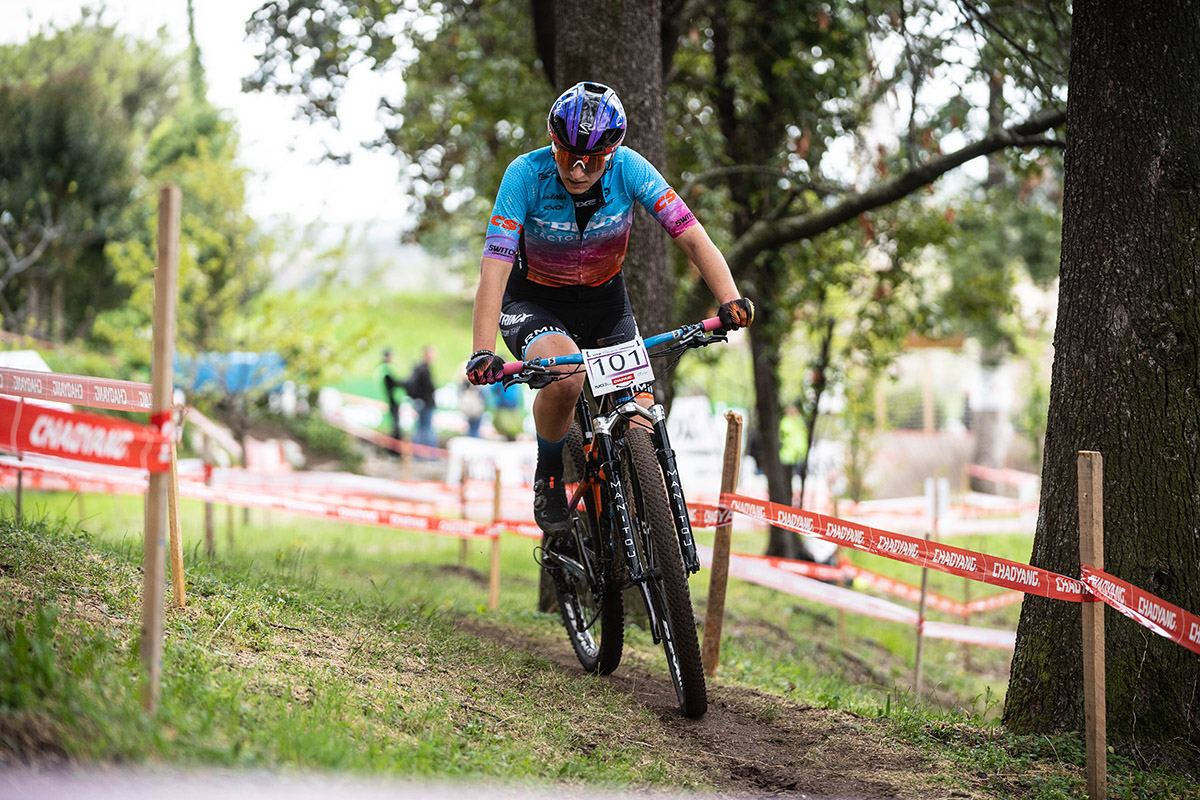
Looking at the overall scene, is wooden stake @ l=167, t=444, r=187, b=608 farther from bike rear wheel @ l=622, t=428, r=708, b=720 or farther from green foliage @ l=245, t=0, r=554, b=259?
green foliage @ l=245, t=0, r=554, b=259

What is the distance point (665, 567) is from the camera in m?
3.95

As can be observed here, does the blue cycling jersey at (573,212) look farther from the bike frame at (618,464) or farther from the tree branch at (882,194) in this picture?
the tree branch at (882,194)

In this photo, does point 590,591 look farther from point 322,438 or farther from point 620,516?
point 322,438

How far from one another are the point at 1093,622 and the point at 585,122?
2930 millimetres

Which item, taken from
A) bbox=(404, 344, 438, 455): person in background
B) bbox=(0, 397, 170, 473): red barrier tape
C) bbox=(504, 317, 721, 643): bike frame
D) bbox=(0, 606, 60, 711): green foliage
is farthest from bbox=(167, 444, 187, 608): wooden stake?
bbox=(404, 344, 438, 455): person in background

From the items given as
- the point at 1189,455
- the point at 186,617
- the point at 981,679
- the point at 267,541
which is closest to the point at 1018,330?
the point at 981,679

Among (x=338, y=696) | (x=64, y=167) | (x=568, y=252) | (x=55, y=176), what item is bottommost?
(x=338, y=696)

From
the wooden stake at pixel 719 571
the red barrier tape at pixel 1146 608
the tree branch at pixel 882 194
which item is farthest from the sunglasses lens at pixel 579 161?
the tree branch at pixel 882 194

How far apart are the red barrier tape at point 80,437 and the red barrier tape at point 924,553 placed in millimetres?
2952

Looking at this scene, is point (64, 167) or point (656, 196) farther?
point (64, 167)

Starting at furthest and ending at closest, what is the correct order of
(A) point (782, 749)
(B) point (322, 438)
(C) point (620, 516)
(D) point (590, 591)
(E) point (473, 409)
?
(B) point (322, 438) → (E) point (473, 409) → (D) point (590, 591) → (C) point (620, 516) → (A) point (782, 749)

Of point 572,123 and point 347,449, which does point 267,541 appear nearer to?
point 572,123

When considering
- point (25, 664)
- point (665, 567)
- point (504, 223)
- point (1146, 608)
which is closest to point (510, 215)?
point (504, 223)

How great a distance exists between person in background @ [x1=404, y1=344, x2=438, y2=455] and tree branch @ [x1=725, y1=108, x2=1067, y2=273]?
12.4 metres
